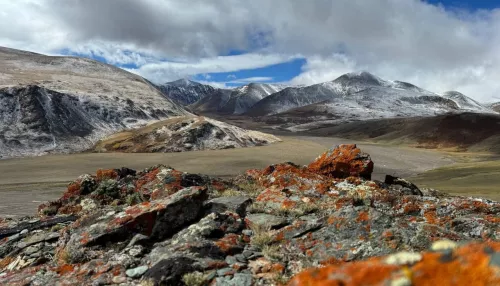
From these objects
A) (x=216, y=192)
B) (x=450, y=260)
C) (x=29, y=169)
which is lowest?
(x=29, y=169)

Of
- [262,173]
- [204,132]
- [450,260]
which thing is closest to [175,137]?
[204,132]

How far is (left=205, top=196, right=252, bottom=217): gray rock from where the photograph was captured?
28.5ft

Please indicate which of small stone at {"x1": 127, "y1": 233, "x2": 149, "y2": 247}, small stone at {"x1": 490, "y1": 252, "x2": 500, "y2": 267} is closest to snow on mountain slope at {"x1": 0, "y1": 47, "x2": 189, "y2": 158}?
small stone at {"x1": 127, "y1": 233, "x2": 149, "y2": 247}

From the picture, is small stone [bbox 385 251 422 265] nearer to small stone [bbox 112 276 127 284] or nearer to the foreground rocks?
the foreground rocks

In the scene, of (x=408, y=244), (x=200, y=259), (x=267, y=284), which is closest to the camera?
(x=267, y=284)

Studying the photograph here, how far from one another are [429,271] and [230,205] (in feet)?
21.2

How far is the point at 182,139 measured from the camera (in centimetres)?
7500

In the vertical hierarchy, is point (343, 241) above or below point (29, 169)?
above

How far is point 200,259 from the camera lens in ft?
20.4

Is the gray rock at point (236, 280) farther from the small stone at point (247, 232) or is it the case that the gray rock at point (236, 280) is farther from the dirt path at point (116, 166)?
the dirt path at point (116, 166)

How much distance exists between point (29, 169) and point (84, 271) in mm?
50758

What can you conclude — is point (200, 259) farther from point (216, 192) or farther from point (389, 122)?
point (389, 122)

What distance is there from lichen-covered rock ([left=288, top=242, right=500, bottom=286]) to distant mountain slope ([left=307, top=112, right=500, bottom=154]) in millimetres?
109629

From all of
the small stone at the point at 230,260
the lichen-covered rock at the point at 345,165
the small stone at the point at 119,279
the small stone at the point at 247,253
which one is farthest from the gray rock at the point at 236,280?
the lichen-covered rock at the point at 345,165
